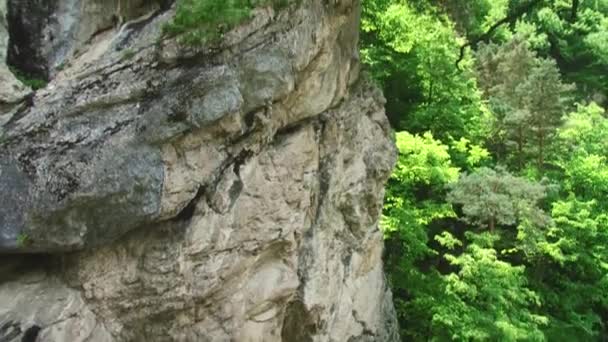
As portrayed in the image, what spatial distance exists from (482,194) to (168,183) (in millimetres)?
7540

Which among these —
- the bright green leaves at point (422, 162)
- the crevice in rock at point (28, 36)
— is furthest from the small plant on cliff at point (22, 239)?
the bright green leaves at point (422, 162)

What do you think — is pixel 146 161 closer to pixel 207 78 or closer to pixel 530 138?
pixel 207 78

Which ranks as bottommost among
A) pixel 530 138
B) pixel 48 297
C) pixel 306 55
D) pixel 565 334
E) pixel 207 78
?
pixel 48 297

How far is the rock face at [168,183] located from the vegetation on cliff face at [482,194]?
3.47 meters

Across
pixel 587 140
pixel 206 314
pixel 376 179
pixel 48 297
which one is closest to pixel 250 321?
pixel 206 314

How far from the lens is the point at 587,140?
54.9 ft

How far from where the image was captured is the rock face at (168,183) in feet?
20.9

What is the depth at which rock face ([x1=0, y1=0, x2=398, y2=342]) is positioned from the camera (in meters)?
6.38

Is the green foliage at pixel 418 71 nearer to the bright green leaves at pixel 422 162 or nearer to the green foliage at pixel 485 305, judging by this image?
the bright green leaves at pixel 422 162

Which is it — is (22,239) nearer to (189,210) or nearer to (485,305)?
(189,210)

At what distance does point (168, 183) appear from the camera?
6.89 metres

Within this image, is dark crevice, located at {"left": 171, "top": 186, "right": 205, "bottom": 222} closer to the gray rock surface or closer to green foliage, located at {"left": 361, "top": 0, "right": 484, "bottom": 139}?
the gray rock surface

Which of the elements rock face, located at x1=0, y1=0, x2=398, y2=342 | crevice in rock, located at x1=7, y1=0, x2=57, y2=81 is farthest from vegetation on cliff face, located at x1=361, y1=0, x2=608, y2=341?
crevice in rock, located at x1=7, y1=0, x2=57, y2=81

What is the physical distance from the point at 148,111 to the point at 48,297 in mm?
2306
